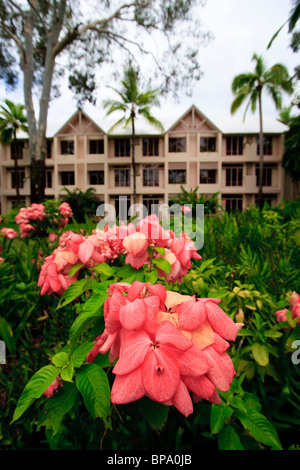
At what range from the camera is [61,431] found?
1039mm

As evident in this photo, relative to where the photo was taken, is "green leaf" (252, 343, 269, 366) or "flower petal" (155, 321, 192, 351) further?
"green leaf" (252, 343, 269, 366)

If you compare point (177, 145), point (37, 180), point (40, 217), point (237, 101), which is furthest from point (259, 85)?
point (40, 217)

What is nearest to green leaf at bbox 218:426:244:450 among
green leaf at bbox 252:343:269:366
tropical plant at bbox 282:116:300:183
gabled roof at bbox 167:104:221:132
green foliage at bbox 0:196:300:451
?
green foliage at bbox 0:196:300:451

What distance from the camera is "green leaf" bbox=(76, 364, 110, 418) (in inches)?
18.2

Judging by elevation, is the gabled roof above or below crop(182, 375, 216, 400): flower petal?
above

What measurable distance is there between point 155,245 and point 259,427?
579 mm

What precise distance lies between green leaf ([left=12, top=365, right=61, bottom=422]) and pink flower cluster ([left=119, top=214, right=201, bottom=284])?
392 mm

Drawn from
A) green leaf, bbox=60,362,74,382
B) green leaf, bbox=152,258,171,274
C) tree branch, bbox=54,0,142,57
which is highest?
tree branch, bbox=54,0,142,57

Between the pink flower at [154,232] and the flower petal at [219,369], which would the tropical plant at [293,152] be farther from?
the flower petal at [219,369]

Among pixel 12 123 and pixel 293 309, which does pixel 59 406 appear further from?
pixel 12 123

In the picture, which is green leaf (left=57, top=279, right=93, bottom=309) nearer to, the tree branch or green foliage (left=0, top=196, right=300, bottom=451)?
green foliage (left=0, top=196, right=300, bottom=451)

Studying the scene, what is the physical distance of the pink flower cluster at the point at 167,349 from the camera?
418mm
